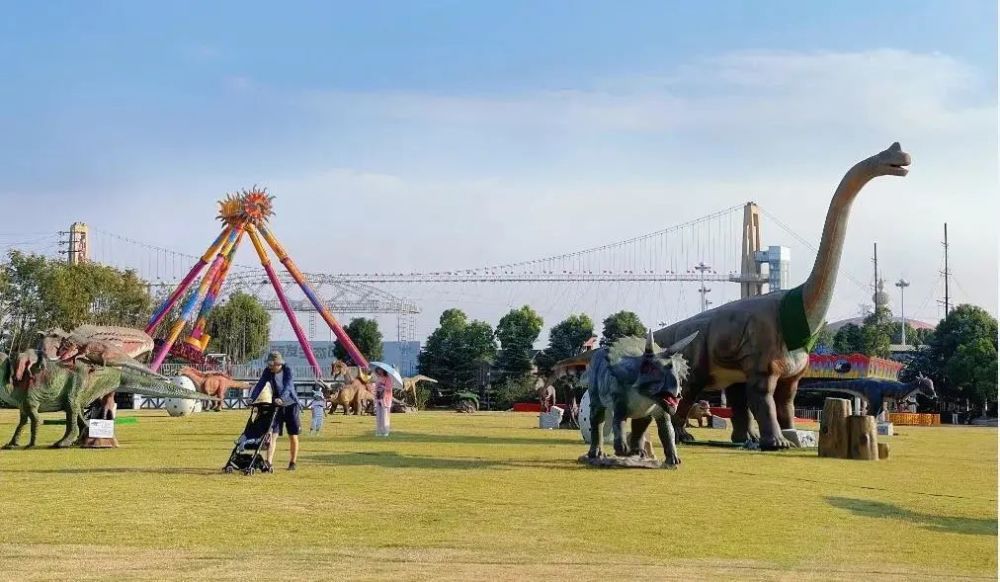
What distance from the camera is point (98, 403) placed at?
22.6m

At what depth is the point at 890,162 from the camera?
66.4 ft

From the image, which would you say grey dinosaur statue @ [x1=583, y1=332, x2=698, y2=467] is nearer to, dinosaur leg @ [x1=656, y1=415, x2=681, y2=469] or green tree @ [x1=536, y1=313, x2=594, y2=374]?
dinosaur leg @ [x1=656, y1=415, x2=681, y2=469]

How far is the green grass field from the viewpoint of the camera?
28.7 feet

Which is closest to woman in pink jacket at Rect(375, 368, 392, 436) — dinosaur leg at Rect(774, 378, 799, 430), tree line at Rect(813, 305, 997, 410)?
dinosaur leg at Rect(774, 378, 799, 430)

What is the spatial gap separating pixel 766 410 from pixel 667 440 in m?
5.47

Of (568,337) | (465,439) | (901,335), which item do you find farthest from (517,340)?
(465,439)

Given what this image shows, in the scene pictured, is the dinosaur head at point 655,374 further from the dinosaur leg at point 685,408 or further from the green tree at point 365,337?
the green tree at point 365,337

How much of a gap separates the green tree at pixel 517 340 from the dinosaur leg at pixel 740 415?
162 ft

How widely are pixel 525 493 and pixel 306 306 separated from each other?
120877 mm

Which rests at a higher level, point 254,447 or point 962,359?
point 962,359

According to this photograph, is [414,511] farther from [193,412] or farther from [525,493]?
[193,412]

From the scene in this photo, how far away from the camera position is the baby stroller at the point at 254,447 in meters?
15.0

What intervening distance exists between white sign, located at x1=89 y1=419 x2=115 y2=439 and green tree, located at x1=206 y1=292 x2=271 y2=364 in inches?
2608

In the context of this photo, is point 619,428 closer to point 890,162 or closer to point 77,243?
point 890,162
